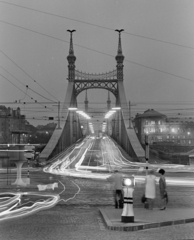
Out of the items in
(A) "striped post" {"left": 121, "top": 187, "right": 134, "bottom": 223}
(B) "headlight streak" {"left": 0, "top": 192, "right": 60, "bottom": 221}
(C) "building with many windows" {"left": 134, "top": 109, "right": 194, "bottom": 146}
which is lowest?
(B) "headlight streak" {"left": 0, "top": 192, "right": 60, "bottom": 221}

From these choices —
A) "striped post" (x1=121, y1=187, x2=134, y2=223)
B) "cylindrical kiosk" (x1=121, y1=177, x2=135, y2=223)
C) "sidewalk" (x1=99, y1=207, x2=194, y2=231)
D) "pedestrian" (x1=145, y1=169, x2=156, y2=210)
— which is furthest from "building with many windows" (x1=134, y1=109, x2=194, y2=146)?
"striped post" (x1=121, y1=187, x2=134, y2=223)

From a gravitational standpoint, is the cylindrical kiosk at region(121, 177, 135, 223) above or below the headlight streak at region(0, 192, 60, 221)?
above

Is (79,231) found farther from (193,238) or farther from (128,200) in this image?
(193,238)

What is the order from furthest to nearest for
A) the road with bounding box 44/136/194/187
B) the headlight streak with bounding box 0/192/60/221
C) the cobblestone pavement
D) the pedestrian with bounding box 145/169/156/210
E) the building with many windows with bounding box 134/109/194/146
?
the building with many windows with bounding box 134/109/194/146, the road with bounding box 44/136/194/187, the pedestrian with bounding box 145/169/156/210, the headlight streak with bounding box 0/192/60/221, the cobblestone pavement

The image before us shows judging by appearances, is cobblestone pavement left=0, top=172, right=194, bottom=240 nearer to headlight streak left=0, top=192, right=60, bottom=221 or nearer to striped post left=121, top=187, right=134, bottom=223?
headlight streak left=0, top=192, right=60, bottom=221

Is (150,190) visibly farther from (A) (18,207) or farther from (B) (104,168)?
(B) (104,168)

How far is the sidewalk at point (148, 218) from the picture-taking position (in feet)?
33.2

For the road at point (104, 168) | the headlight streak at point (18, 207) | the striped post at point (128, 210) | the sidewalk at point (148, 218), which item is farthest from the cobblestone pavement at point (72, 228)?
the road at point (104, 168)

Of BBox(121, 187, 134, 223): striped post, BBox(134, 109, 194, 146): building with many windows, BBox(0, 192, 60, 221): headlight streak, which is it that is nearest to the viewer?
BBox(121, 187, 134, 223): striped post

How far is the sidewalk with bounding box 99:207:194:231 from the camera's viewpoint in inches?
399

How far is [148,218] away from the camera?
37.5 ft

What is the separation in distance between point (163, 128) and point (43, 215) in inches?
5061

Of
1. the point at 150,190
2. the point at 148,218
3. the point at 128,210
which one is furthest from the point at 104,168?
the point at 128,210

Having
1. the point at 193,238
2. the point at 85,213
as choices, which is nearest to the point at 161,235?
the point at 193,238
